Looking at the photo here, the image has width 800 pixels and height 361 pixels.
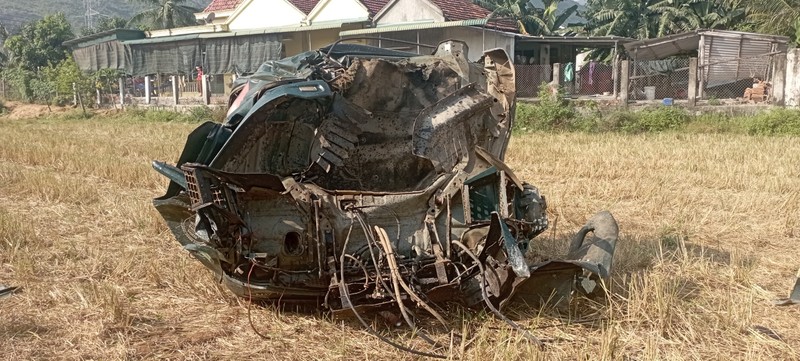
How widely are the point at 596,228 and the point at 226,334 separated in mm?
2705

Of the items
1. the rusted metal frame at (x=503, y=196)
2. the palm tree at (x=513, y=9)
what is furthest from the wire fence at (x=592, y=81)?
the rusted metal frame at (x=503, y=196)

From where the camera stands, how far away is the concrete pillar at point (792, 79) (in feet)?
55.0

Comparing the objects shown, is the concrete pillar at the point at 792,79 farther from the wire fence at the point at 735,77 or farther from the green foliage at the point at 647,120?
the wire fence at the point at 735,77

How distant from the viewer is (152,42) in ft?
89.6

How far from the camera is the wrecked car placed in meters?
4.19

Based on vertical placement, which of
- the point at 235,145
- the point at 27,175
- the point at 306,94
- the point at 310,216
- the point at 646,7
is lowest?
the point at 27,175

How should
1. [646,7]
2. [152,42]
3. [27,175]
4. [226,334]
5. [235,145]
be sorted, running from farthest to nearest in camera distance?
1. [646,7]
2. [152,42]
3. [27,175]
4. [235,145]
5. [226,334]

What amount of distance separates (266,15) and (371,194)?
26300 millimetres

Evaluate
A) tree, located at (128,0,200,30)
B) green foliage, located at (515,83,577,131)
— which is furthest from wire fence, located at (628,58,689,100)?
tree, located at (128,0,200,30)

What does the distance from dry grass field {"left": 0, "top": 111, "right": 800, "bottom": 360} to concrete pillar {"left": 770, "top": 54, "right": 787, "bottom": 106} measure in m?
7.79

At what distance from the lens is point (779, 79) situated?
17.0 meters

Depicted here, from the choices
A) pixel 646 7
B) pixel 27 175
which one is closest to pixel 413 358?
pixel 27 175

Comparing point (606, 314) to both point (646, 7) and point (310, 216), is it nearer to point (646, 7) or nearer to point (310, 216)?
point (310, 216)

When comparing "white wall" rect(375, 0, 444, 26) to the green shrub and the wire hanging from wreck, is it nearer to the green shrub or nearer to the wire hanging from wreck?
the green shrub
